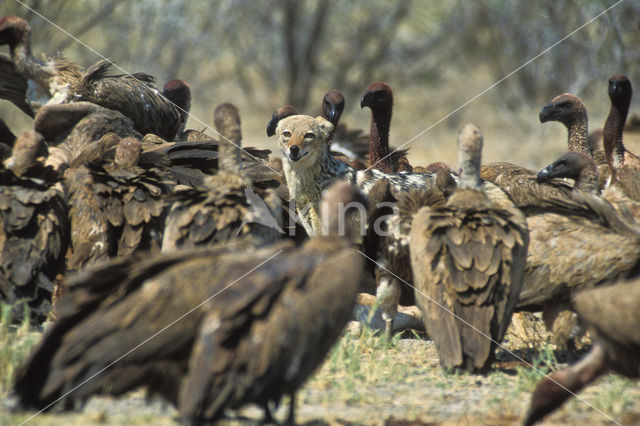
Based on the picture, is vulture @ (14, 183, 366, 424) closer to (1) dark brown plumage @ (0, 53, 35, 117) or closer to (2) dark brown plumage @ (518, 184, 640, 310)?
(2) dark brown plumage @ (518, 184, 640, 310)

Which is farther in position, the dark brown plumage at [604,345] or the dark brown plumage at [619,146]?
the dark brown plumage at [619,146]

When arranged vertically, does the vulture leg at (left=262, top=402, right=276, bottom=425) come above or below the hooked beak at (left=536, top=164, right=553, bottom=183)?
below

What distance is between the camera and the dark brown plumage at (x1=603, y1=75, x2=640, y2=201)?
8.67 m

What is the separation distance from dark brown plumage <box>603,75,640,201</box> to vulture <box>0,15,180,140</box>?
4602 millimetres

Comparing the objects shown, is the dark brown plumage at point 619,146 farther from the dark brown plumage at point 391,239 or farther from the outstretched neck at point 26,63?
the outstretched neck at point 26,63

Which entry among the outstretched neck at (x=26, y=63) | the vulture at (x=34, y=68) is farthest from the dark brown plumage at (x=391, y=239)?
the outstretched neck at (x=26, y=63)

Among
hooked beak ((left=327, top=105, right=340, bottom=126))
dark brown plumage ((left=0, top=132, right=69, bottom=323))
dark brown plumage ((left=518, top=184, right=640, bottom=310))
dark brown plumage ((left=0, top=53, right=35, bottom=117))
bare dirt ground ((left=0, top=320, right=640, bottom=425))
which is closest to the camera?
bare dirt ground ((left=0, top=320, right=640, bottom=425))

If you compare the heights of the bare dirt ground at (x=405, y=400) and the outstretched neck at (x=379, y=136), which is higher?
the outstretched neck at (x=379, y=136)

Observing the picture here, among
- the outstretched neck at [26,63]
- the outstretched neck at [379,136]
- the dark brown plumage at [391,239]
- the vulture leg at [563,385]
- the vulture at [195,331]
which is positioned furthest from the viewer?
the outstretched neck at [379,136]

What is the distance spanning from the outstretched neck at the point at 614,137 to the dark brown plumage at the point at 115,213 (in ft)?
16.8

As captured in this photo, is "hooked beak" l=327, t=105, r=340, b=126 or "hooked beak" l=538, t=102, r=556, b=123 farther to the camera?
"hooked beak" l=327, t=105, r=340, b=126

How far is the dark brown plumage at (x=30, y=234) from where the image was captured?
6.04 m

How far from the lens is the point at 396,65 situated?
24.2m

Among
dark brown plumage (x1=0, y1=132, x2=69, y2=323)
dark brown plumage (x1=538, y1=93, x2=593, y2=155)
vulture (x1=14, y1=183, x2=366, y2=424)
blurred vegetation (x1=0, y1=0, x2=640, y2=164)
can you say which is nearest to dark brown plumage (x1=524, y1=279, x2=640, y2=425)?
vulture (x1=14, y1=183, x2=366, y2=424)
